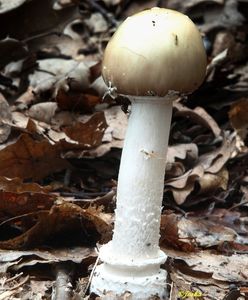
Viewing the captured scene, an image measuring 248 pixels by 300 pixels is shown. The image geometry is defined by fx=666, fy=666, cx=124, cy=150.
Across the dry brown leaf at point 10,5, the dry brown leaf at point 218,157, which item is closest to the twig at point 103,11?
the dry brown leaf at point 10,5

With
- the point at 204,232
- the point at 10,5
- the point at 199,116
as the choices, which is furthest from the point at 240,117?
the point at 10,5

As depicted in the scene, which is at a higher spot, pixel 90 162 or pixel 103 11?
pixel 90 162

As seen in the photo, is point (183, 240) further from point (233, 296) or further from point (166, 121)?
point (166, 121)

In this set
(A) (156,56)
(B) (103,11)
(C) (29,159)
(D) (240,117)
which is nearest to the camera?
(A) (156,56)

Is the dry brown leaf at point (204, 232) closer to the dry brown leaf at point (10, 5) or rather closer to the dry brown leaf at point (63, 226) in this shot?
the dry brown leaf at point (63, 226)

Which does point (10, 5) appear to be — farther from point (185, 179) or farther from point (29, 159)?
point (185, 179)

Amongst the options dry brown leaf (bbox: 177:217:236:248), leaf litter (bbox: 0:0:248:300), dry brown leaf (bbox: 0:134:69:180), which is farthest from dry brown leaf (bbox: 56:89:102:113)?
dry brown leaf (bbox: 177:217:236:248)

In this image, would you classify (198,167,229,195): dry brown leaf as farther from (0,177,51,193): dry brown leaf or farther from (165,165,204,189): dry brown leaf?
(0,177,51,193): dry brown leaf
